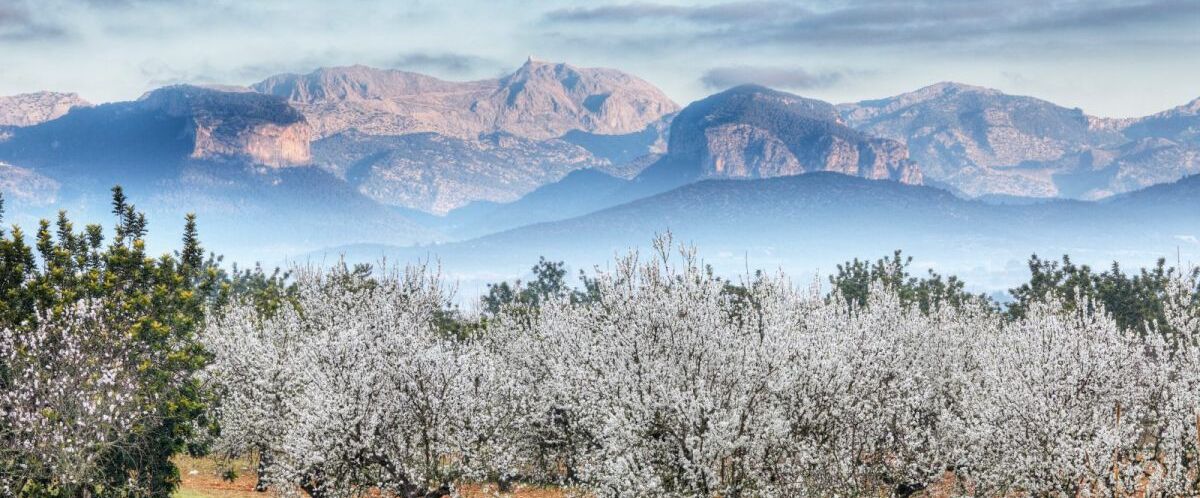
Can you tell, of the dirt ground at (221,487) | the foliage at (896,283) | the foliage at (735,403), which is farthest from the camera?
the foliage at (896,283)

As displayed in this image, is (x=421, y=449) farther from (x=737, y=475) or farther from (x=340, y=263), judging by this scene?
(x=340, y=263)

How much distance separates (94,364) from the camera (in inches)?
1426

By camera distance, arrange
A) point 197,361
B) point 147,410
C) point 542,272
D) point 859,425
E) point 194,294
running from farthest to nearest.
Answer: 1. point 542,272
2. point 194,294
3. point 197,361
4. point 147,410
5. point 859,425

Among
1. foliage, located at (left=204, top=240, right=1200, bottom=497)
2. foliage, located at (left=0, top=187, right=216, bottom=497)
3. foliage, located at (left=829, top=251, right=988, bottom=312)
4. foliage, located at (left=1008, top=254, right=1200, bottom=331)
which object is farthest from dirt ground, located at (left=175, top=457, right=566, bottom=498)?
foliage, located at (left=829, top=251, right=988, bottom=312)

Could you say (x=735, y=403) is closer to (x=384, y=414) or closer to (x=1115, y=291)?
(x=384, y=414)

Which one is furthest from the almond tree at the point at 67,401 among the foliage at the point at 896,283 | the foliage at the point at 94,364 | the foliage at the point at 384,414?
the foliage at the point at 896,283

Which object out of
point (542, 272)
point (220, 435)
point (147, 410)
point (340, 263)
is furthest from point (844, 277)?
point (147, 410)

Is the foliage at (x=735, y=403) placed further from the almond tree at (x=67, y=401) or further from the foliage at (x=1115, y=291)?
the foliage at (x=1115, y=291)

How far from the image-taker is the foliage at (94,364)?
1345 inches

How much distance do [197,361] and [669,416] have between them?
875 inches

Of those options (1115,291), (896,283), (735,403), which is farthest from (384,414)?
(1115,291)

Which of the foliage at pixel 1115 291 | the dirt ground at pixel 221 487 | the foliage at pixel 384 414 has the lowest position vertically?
the dirt ground at pixel 221 487

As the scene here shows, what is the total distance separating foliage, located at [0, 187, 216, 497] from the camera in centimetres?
3416

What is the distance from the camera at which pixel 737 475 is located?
28.1 m
